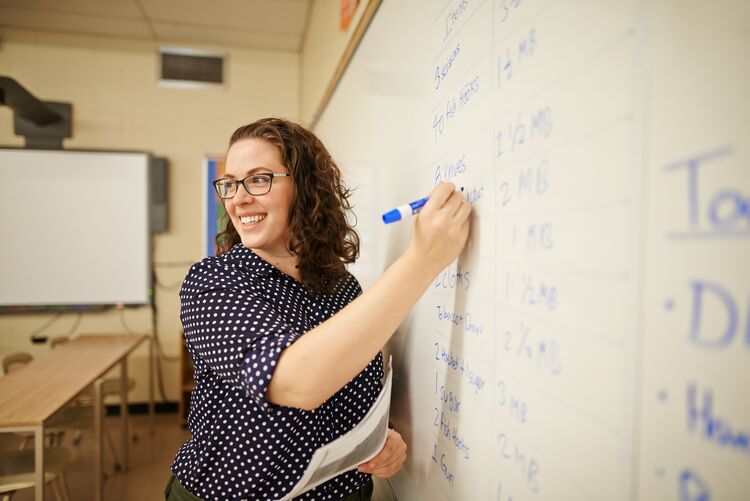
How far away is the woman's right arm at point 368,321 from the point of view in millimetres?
559

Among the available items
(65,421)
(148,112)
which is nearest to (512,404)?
(65,421)

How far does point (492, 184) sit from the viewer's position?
0.57 metres

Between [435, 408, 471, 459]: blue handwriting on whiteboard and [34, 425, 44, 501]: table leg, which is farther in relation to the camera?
[34, 425, 44, 501]: table leg

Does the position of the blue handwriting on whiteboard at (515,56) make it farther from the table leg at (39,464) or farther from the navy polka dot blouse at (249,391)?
the table leg at (39,464)

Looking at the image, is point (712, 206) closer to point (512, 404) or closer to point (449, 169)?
point (512, 404)

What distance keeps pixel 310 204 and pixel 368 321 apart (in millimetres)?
463

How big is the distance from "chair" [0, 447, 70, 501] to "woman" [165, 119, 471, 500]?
1.21 meters

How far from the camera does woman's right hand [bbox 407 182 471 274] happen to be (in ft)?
1.99

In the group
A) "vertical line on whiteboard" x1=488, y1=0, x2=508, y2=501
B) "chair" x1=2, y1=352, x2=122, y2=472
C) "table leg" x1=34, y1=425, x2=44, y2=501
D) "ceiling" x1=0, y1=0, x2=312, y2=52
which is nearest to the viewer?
"vertical line on whiteboard" x1=488, y1=0, x2=508, y2=501

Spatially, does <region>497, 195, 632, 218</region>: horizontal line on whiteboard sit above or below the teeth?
below

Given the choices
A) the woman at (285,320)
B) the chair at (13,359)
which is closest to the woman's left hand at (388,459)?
the woman at (285,320)

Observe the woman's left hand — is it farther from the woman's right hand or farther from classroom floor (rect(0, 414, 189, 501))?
classroom floor (rect(0, 414, 189, 501))

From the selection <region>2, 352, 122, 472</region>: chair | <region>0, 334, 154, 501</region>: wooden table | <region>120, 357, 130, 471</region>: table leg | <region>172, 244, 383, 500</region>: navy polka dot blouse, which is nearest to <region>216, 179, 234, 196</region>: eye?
<region>172, 244, 383, 500</region>: navy polka dot blouse

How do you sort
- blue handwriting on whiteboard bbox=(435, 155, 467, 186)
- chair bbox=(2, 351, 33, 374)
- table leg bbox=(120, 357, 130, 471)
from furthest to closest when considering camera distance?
table leg bbox=(120, 357, 130, 471) < chair bbox=(2, 351, 33, 374) < blue handwriting on whiteboard bbox=(435, 155, 467, 186)
